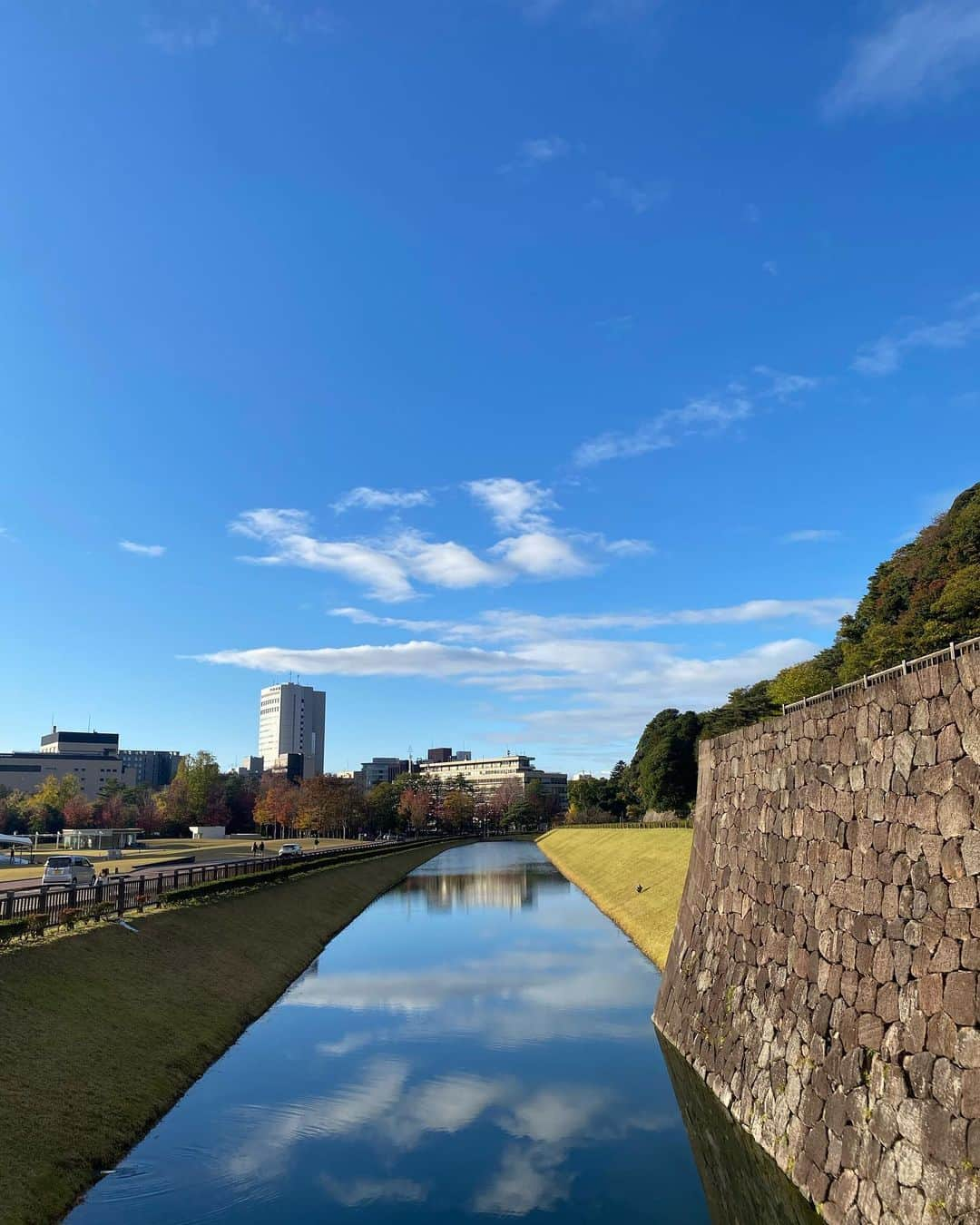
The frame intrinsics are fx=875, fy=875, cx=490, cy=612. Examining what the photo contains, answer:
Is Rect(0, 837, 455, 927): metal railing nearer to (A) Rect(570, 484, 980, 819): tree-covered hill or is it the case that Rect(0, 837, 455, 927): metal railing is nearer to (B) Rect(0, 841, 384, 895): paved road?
(B) Rect(0, 841, 384, 895): paved road

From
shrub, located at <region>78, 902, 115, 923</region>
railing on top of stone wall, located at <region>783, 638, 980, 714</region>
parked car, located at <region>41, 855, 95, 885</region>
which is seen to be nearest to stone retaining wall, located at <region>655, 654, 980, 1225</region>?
railing on top of stone wall, located at <region>783, 638, 980, 714</region>

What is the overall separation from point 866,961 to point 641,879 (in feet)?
117

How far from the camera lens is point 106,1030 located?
64.2 feet

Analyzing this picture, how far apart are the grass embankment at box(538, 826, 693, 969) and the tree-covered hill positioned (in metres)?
11.1

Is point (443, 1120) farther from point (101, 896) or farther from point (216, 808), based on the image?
point (216, 808)

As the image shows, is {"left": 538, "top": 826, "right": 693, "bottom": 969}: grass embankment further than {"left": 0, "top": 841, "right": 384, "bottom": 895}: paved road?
No

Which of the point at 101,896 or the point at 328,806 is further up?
the point at 328,806

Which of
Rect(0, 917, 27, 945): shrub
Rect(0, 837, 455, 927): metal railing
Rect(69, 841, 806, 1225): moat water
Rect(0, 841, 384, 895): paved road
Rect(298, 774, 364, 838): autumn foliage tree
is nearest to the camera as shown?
Rect(69, 841, 806, 1225): moat water

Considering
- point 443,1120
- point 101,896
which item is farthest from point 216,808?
point 443,1120

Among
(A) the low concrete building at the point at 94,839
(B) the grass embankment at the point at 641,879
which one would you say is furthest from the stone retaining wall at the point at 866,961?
(A) the low concrete building at the point at 94,839

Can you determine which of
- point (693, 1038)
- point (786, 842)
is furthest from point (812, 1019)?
point (693, 1038)

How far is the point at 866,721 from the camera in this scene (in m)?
14.4

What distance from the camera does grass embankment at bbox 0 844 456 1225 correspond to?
564 inches

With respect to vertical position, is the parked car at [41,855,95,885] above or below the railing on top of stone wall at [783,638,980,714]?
below
